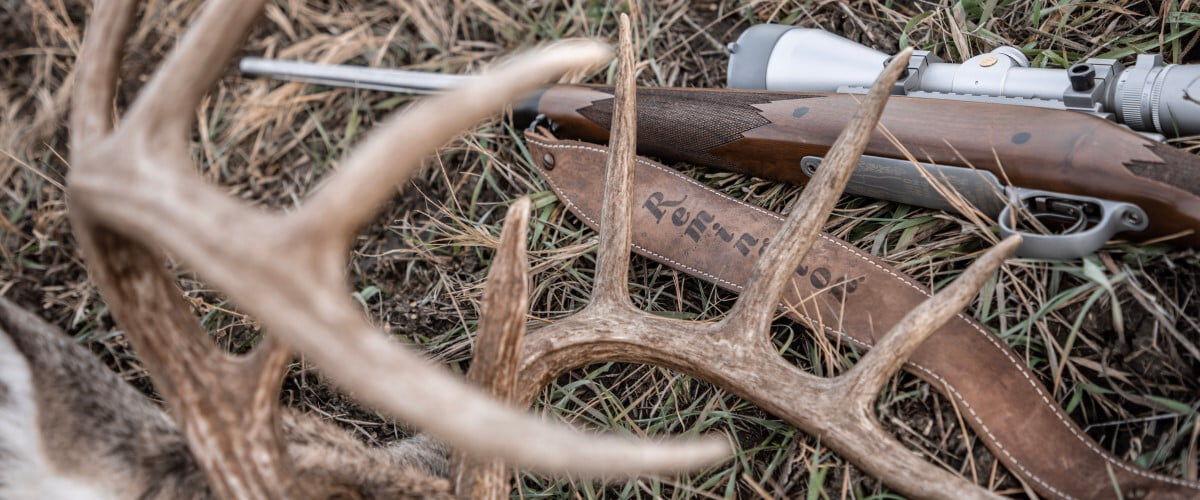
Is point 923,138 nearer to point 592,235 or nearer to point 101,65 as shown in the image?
point 592,235

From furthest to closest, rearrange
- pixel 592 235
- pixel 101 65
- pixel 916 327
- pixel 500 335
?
pixel 592 235, pixel 916 327, pixel 500 335, pixel 101 65

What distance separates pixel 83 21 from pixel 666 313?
3.11 meters

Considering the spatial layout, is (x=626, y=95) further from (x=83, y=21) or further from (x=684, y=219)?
(x=83, y=21)

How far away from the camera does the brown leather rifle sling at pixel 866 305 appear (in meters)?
1.88

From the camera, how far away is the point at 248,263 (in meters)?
1.12

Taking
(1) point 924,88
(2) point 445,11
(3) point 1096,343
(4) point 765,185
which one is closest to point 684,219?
(4) point 765,185

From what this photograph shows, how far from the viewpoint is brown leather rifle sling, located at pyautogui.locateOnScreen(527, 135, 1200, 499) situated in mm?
1880

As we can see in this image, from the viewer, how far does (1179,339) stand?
1.88 meters

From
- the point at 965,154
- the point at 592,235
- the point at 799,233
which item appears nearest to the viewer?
the point at 799,233

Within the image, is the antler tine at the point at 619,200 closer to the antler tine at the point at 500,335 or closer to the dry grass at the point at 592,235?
the dry grass at the point at 592,235

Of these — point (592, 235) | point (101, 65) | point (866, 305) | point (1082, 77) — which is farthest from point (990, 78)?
point (101, 65)

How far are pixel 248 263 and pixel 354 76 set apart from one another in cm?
217

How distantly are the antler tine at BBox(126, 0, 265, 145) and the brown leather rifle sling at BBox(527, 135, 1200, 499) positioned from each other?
1437mm

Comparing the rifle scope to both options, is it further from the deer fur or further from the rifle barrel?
the deer fur
